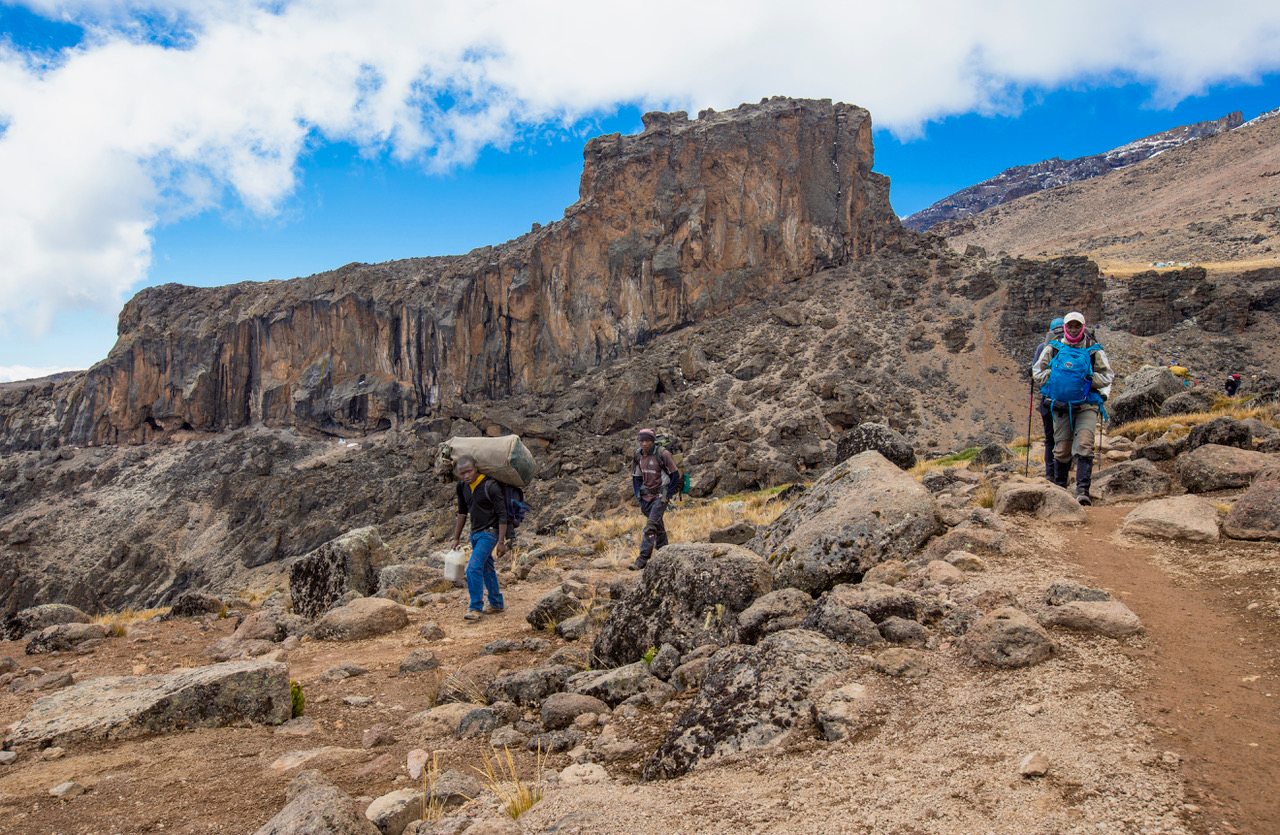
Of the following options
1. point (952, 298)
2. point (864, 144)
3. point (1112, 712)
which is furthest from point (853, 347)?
point (1112, 712)

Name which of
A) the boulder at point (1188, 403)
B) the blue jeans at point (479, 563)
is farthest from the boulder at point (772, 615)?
the boulder at point (1188, 403)

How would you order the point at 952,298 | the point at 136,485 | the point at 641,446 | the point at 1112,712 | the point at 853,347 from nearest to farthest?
the point at 1112,712
the point at 641,446
the point at 853,347
the point at 952,298
the point at 136,485

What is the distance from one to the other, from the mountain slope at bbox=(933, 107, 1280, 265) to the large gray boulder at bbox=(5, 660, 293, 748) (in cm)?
6867

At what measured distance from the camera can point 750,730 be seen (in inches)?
121

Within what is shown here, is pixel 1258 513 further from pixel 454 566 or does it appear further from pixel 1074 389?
pixel 454 566

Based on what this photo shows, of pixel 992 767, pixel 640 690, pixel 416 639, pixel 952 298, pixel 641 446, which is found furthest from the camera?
pixel 952 298

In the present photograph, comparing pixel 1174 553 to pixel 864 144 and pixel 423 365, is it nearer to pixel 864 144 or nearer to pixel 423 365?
pixel 864 144

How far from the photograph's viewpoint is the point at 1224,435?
7.33 m

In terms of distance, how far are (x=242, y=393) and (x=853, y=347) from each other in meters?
56.8

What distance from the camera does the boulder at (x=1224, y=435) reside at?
7.25 meters

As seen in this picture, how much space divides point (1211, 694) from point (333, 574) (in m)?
9.28

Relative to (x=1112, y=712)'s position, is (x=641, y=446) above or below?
above

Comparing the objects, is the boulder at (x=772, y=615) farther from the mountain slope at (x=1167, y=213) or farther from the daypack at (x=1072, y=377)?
the mountain slope at (x=1167, y=213)

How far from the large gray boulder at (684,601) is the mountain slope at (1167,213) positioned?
66205mm
